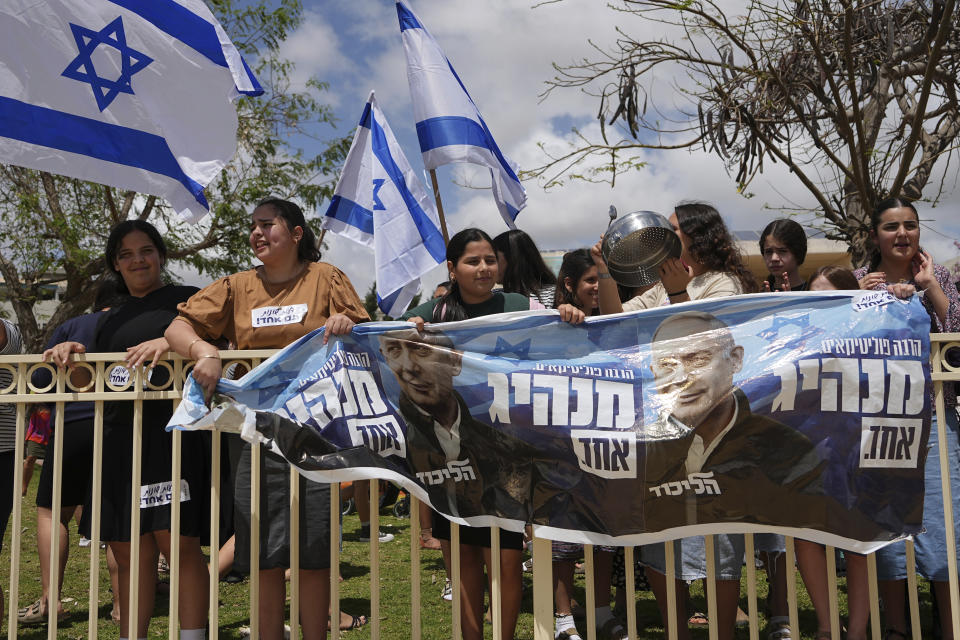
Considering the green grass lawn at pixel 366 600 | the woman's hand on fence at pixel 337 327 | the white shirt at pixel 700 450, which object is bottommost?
the green grass lawn at pixel 366 600

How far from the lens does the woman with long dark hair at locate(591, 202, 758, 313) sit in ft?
11.7

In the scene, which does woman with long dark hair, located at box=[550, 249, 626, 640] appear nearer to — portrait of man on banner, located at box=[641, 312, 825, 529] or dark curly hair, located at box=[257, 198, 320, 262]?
portrait of man on banner, located at box=[641, 312, 825, 529]

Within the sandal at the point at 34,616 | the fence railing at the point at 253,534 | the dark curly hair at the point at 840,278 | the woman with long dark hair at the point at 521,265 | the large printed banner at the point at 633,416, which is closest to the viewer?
the large printed banner at the point at 633,416

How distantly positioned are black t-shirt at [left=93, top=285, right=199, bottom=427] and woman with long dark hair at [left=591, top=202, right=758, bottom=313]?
2050mm

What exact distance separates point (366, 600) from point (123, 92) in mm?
3457

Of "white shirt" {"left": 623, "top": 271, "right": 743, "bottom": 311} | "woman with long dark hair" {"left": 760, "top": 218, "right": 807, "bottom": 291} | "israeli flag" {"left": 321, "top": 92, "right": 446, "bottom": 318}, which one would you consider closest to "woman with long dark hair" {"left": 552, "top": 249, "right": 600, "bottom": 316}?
"white shirt" {"left": 623, "top": 271, "right": 743, "bottom": 311}

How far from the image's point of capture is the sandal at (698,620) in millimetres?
4520

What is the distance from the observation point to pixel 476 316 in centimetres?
383

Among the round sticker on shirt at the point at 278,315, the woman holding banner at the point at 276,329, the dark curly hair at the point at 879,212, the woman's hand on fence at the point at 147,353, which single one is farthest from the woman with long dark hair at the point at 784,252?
the woman's hand on fence at the point at 147,353

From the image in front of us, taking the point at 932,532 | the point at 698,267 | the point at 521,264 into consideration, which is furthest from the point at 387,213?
the point at 932,532

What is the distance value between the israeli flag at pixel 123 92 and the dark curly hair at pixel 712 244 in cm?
249

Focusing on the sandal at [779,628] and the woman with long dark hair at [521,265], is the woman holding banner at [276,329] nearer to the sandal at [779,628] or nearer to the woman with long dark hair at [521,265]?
the woman with long dark hair at [521,265]

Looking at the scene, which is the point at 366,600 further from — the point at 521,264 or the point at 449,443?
the point at 449,443

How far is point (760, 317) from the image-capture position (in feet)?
10.4
